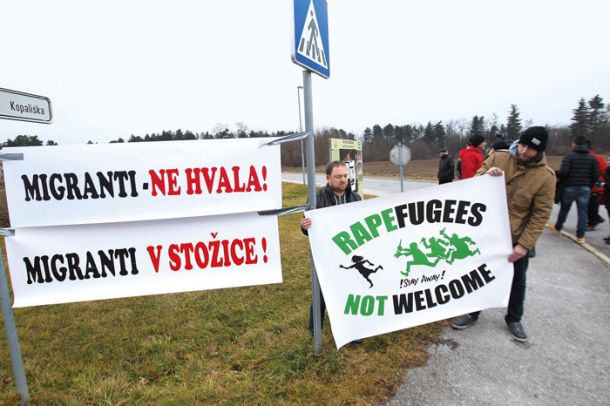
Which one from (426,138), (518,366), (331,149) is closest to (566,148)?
(426,138)

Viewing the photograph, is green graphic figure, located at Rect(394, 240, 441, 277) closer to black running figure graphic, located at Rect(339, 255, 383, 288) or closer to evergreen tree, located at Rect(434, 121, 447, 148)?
black running figure graphic, located at Rect(339, 255, 383, 288)

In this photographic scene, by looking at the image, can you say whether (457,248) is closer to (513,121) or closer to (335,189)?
(335,189)

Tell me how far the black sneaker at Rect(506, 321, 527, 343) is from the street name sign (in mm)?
4494

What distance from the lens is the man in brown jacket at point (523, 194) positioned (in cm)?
295

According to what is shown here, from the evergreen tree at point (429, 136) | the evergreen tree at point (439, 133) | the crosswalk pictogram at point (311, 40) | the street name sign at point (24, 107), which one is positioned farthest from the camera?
the evergreen tree at point (429, 136)

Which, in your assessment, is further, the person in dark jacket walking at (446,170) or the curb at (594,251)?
the person in dark jacket walking at (446,170)

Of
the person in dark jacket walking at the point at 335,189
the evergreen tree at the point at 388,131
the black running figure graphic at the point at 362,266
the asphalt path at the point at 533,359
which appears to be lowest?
the asphalt path at the point at 533,359

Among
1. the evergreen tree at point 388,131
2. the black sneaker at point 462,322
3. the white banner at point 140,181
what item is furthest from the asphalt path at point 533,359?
the evergreen tree at point 388,131

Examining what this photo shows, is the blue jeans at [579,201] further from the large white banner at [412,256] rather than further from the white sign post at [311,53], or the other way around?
the white sign post at [311,53]

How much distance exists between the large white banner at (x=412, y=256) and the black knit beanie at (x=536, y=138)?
39 cm

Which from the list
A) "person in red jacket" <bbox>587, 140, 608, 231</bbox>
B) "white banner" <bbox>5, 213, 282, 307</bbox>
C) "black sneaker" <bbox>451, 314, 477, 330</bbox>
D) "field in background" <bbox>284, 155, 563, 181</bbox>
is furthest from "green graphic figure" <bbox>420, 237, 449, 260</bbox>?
"field in background" <bbox>284, 155, 563, 181</bbox>

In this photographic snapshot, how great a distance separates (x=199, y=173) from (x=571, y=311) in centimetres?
419

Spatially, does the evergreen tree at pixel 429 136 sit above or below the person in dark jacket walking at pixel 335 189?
above

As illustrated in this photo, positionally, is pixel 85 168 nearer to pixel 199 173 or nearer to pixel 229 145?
pixel 199 173
